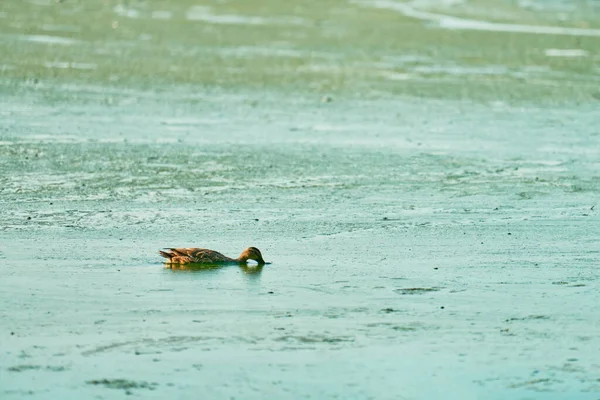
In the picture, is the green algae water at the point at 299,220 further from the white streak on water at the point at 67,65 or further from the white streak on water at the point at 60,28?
the white streak on water at the point at 60,28

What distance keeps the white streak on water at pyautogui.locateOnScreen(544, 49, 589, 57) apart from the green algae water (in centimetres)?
40

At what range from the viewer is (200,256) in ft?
31.0

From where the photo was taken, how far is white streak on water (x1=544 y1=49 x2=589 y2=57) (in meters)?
24.0

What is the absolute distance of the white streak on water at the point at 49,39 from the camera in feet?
78.5

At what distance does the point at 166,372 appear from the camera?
7109 millimetres

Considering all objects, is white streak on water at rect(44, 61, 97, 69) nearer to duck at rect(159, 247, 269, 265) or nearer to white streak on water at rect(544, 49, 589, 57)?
white streak on water at rect(544, 49, 589, 57)

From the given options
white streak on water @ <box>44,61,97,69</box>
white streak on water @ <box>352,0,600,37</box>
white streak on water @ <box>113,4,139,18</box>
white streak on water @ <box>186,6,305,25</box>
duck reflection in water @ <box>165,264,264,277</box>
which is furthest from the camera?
white streak on water @ <box>113,4,139,18</box>

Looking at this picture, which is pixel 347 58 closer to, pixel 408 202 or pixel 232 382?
pixel 408 202

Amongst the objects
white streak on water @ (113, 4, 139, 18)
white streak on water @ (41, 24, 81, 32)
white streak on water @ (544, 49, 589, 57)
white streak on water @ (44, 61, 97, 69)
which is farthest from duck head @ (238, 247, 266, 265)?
white streak on water @ (113, 4, 139, 18)

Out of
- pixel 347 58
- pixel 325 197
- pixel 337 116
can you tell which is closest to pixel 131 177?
pixel 325 197

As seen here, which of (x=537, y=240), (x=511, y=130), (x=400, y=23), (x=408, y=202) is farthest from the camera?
(x=400, y=23)

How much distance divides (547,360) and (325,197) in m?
4.88

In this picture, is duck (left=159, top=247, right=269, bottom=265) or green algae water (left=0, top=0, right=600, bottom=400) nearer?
green algae water (left=0, top=0, right=600, bottom=400)

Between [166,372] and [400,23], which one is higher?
[400,23]
